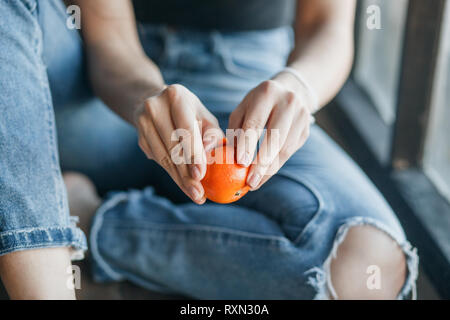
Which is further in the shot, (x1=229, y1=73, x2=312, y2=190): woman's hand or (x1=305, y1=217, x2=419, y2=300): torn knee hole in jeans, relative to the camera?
(x1=305, y1=217, x2=419, y2=300): torn knee hole in jeans

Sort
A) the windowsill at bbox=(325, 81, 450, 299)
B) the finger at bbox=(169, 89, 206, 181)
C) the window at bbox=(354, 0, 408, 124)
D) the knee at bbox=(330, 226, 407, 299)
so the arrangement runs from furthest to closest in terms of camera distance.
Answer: the window at bbox=(354, 0, 408, 124), the windowsill at bbox=(325, 81, 450, 299), the knee at bbox=(330, 226, 407, 299), the finger at bbox=(169, 89, 206, 181)

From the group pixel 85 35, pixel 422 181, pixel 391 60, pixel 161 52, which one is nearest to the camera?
pixel 85 35

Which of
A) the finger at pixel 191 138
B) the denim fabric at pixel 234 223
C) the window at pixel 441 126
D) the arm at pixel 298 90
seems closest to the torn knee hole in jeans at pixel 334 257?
the denim fabric at pixel 234 223

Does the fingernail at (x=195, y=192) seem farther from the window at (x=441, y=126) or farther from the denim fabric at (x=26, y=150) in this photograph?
the window at (x=441, y=126)

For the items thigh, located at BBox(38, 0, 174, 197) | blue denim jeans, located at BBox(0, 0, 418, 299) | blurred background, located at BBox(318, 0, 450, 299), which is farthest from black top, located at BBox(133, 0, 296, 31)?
blurred background, located at BBox(318, 0, 450, 299)

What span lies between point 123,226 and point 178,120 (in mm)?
328

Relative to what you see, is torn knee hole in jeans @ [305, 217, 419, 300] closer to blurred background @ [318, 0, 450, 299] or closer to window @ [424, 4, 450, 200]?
blurred background @ [318, 0, 450, 299]

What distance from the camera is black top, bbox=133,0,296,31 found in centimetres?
95

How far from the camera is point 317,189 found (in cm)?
75

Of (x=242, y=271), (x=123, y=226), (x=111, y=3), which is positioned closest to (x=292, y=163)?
(x=242, y=271)

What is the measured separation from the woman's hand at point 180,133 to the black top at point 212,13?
15.2 inches

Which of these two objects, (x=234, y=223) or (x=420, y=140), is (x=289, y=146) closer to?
(x=234, y=223)

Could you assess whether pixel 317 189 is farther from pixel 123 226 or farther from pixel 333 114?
pixel 333 114

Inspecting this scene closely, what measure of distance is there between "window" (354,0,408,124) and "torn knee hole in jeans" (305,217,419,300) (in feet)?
2.12
